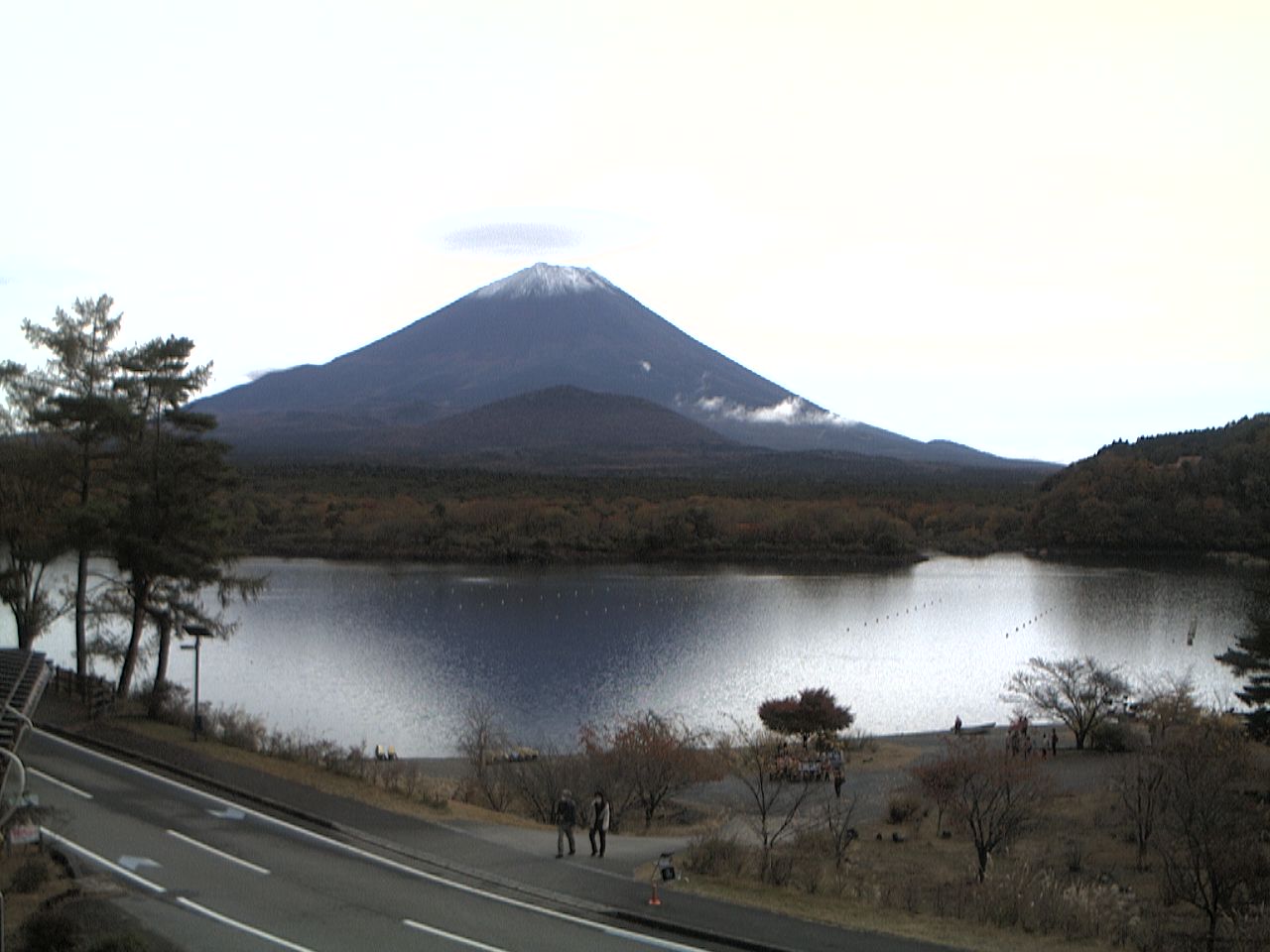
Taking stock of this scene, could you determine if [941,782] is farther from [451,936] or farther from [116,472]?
[116,472]

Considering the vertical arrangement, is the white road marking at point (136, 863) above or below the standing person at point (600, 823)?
below

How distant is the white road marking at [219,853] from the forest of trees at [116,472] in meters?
9.54

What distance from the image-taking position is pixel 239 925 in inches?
369

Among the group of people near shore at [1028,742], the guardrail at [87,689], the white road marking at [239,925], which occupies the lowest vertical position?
the group of people near shore at [1028,742]

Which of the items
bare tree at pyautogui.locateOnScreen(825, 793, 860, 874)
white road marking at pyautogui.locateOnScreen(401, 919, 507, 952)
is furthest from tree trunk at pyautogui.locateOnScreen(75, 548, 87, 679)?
white road marking at pyautogui.locateOnScreen(401, 919, 507, 952)

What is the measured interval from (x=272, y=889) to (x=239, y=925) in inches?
39.2

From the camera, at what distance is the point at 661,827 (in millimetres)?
17000

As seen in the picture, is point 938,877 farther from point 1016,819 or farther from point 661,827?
point 661,827

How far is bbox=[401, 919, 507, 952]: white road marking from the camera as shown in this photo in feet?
29.6

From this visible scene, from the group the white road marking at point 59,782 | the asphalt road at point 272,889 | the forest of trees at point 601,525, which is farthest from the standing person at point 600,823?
the forest of trees at point 601,525

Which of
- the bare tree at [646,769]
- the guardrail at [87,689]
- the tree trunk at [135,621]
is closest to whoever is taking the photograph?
the bare tree at [646,769]

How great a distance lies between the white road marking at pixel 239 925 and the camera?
8.97 metres

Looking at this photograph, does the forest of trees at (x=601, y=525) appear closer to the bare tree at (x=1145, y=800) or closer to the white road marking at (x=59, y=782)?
the bare tree at (x=1145, y=800)

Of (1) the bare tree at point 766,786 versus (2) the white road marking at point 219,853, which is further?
(1) the bare tree at point 766,786
